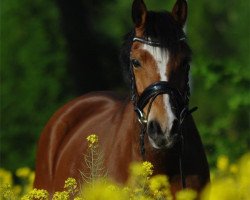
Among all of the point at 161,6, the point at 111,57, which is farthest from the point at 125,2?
the point at 111,57

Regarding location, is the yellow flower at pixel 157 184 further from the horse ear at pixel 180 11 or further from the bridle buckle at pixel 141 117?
the horse ear at pixel 180 11

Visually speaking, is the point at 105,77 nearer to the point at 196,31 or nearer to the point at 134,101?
the point at 134,101

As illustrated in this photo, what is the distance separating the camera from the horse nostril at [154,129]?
7355mm

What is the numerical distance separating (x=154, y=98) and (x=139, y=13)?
2.60ft

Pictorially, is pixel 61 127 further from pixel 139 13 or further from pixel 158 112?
pixel 158 112

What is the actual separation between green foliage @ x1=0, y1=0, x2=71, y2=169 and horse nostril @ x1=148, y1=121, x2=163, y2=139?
37.6ft

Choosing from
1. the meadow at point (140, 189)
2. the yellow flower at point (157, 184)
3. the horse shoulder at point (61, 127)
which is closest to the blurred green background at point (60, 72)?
the horse shoulder at point (61, 127)

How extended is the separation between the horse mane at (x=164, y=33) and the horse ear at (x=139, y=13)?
0.11 feet

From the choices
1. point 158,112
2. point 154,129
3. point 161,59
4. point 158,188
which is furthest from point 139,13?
point 158,188

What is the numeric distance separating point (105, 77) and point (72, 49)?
24.8 inches

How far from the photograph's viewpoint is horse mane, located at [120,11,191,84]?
308 inches

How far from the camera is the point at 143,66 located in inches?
307

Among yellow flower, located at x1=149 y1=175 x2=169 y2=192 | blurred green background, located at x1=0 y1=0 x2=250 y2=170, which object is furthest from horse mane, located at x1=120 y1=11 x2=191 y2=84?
blurred green background, located at x1=0 y1=0 x2=250 y2=170

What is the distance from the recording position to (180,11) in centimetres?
827
